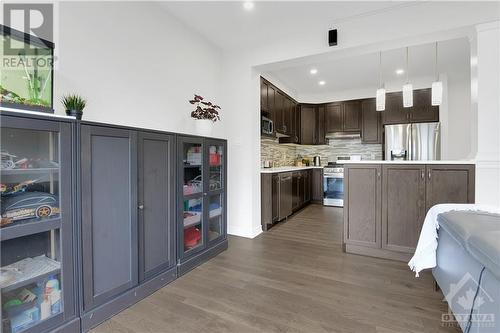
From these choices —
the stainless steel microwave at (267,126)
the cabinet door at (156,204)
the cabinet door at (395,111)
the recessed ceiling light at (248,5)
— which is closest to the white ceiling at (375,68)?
the cabinet door at (395,111)

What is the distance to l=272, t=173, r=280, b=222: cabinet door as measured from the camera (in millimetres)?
4000

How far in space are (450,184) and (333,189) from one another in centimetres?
312

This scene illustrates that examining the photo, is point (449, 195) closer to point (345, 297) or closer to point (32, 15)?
point (345, 297)

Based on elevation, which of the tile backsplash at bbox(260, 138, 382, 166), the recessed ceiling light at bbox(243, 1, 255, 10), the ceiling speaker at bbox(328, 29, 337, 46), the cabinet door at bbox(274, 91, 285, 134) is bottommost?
the tile backsplash at bbox(260, 138, 382, 166)

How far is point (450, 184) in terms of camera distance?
2545 mm

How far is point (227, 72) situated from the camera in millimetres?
3730

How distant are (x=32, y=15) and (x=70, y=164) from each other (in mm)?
1174

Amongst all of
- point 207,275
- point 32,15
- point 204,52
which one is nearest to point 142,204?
point 207,275

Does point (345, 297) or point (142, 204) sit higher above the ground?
point (142, 204)

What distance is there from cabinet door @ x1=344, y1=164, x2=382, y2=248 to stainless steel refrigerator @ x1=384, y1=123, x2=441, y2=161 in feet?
8.98

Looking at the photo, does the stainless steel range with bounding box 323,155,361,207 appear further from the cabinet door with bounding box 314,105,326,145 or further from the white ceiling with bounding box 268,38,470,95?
the white ceiling with bounding box 268,38,470,95

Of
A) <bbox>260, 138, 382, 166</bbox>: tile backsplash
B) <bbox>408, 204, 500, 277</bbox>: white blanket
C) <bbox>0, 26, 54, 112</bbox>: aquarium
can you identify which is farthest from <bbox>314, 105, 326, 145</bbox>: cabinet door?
<bbox>0, 26, 54, 112</bbox>: aquarium

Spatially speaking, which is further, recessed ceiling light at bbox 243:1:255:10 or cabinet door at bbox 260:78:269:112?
cabinet door at bbox 260:78:269:112

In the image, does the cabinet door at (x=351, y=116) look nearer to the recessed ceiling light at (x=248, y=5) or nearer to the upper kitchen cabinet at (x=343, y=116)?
the upper kitchen cabinet at (x=343, y=116)
